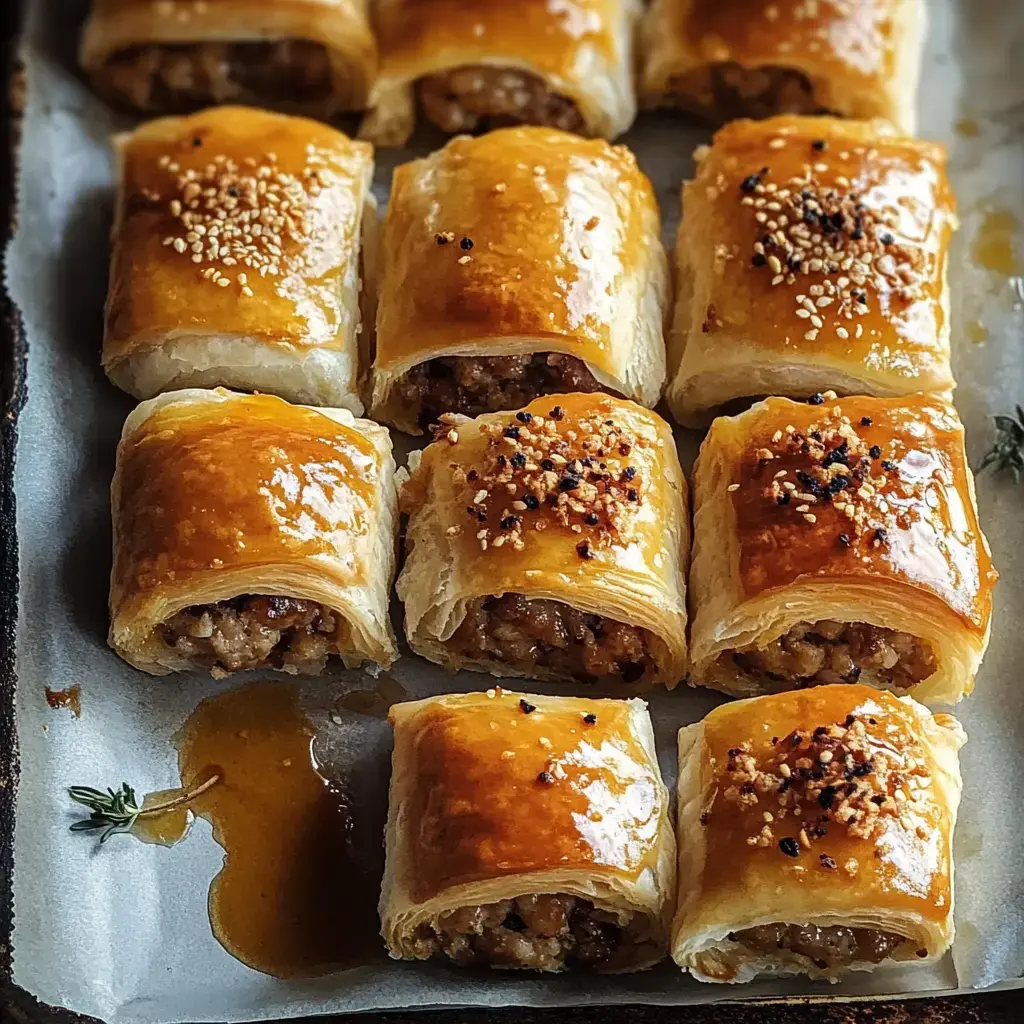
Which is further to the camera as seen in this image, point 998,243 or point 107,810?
point 998,243

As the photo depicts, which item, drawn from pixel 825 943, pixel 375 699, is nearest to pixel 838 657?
pixel 825 943

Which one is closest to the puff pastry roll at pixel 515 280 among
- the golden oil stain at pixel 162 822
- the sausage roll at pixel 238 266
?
the sausage roll at pixel 238 266

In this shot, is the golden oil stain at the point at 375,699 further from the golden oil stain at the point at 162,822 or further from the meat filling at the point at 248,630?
the golden oil stain at the point at 162,822

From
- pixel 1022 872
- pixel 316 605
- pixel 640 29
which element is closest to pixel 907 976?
pixel 1022 872

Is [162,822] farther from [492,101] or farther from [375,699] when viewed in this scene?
[492,101]

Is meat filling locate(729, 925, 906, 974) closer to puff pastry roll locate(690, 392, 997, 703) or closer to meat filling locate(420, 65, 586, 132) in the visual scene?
puff pastry roll locate(690, 392, 997, 703)

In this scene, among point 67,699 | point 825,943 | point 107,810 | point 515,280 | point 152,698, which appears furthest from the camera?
point 515,280

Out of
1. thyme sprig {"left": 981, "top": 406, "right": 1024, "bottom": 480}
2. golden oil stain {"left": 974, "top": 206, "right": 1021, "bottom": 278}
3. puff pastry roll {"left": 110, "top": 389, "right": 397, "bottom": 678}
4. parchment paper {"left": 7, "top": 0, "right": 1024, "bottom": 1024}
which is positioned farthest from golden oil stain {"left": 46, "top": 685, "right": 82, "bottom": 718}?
golden oil stain {"left": 974, "top": 206, "right": 1021, "bottom": 278}
